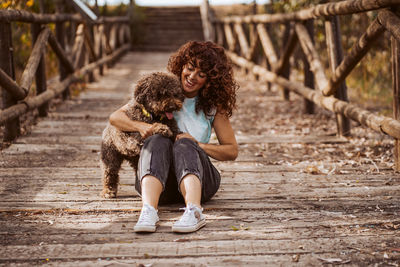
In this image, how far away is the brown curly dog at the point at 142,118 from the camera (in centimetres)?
327

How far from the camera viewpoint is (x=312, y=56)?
244 inches

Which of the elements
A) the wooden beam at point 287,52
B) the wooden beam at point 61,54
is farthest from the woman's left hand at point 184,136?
the wooden beam at point 287,52

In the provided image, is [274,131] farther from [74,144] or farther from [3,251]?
[3,251]

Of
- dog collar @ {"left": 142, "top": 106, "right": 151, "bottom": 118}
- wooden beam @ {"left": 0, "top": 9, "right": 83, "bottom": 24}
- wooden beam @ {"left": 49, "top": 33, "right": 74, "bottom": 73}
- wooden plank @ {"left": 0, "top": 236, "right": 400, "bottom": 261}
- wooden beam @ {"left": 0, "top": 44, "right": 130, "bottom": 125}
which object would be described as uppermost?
wooden beam @ {"left": 0, "top": 9, "right": 83, "bottom": 24}

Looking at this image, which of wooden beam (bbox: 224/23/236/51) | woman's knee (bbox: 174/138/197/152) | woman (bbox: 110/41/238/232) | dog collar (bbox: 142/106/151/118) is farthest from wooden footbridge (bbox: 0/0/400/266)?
wooden beam (bbox: 224/23/236/51)

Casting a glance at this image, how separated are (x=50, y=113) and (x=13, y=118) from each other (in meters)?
2.04

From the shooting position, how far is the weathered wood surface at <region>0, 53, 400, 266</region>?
2.60m

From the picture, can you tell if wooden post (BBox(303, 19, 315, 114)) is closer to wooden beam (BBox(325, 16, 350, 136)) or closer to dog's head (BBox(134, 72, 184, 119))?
wooden beam (BBox(325, 16, 350, 136))

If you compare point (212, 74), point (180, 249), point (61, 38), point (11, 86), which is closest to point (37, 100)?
point (11, 86)

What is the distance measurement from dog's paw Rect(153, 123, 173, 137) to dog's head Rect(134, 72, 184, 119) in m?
0.09

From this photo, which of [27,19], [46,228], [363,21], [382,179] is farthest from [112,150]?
[363,21]

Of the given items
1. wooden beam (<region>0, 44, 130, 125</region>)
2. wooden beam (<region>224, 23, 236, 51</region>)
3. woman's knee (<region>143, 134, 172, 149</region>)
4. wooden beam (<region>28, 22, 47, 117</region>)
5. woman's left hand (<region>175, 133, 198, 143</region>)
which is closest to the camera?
woman's knee (<region>143, 134, 172, 149</region>)

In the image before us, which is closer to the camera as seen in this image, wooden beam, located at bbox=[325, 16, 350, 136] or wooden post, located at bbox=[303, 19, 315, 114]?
wooden beam, located at bbox=[325, 16, 350, 136]

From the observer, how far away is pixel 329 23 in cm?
554
